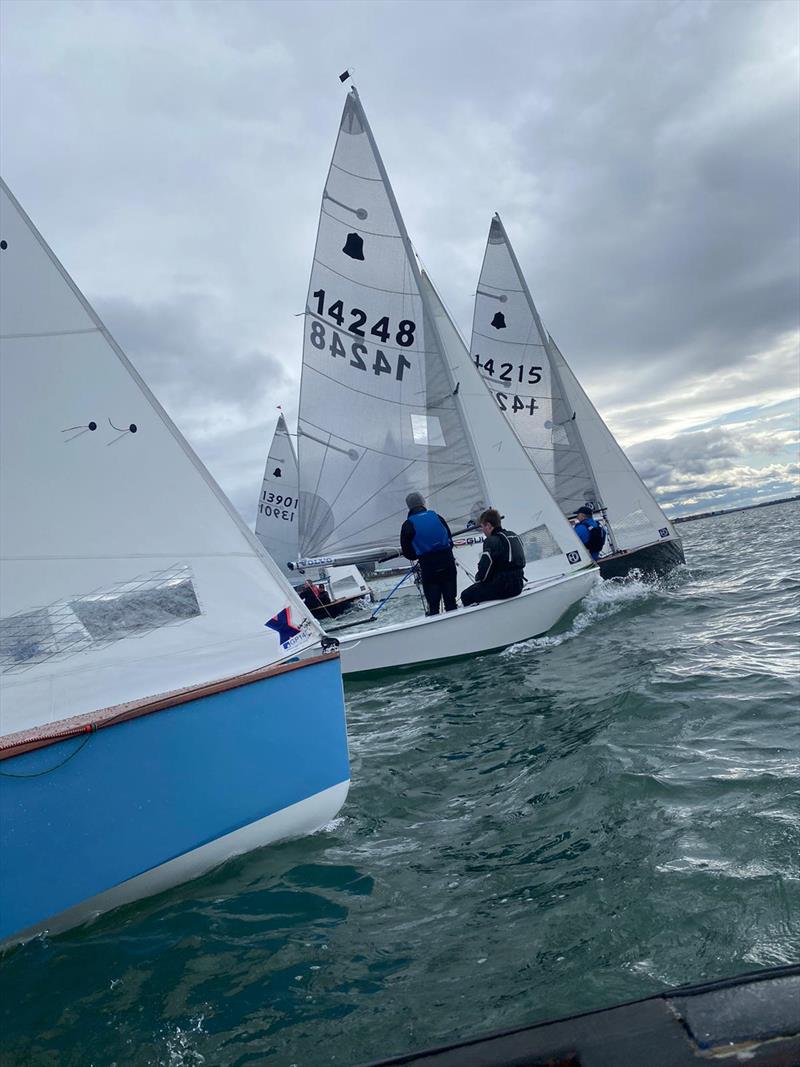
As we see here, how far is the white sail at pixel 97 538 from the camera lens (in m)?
3.30

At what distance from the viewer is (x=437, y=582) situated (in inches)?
314

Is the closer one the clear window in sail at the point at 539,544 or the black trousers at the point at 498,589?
the black trousers at the point at 498,589

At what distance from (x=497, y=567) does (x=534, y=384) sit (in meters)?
8.57

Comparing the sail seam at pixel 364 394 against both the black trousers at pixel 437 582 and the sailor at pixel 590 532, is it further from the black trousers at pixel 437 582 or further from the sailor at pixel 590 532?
the sailor at pixel 590 532

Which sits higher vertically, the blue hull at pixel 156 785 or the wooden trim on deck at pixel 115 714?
the wooden trim on deck at pixel 115 714

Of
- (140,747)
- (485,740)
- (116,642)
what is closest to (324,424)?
(485,740)

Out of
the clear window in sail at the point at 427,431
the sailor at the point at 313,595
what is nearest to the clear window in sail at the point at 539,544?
the clear window in sail at the point at 427,431

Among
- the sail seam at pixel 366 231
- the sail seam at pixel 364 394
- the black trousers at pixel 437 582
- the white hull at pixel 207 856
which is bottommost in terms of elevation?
the white hull at pixel 207 856

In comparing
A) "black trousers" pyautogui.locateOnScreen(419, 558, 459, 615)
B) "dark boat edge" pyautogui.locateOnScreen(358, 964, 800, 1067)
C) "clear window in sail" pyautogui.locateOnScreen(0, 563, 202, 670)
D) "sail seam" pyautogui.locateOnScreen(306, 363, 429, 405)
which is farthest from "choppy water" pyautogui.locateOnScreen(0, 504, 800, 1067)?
"sail seam" pyautogui.locateOnScreen(306, 363, 429, 405)

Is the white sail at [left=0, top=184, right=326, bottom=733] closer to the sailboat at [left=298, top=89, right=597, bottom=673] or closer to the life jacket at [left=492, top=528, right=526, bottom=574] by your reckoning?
the life jacket at [left=492, top=528, right=526, bottom=574]

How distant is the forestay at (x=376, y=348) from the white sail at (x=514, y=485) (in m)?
0.34

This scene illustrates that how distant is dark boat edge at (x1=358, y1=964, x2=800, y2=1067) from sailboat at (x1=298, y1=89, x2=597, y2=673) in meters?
8.09

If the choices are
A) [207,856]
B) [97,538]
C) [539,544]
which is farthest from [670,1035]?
[539,544]

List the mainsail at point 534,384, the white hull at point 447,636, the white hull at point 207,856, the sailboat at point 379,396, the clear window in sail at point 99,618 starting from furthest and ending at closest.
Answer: the mainsail at point 534,384 → the sailboat at point 379,396 → the white hull at point 447,636 → the clear window in sail at point 99,618 → the white hull at point 207,856
